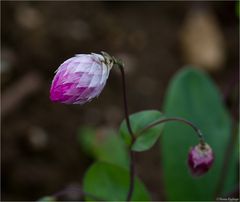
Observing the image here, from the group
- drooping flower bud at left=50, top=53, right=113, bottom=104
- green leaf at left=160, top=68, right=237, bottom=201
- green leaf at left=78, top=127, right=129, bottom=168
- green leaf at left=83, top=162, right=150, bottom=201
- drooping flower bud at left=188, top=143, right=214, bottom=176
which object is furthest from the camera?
green leaf at left=78, top=127, right=129, bottom=168

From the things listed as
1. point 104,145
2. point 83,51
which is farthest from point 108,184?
point 83,51

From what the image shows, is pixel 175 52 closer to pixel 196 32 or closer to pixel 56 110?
pixel 196 32

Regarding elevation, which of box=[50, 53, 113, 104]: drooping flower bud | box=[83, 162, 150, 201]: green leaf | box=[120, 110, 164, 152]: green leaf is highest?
box=[50, 53, 113, 104]: drooping flower bud

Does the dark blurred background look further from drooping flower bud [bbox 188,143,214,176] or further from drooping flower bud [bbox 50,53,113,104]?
drooping flower bud [bbox 50,53,113,104]

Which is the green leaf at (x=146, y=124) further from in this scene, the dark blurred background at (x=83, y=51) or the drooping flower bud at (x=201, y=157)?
the dark blurred background at (x=83, y=51)

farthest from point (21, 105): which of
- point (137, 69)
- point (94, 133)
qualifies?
point (137, 69)

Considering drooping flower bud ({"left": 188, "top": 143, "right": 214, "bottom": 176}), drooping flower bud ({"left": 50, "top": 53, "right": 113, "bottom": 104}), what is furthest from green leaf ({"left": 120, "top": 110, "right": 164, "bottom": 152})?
drooping flower bud ({"left": 50, "top": 53, "right": 113, "bottom": 104})
